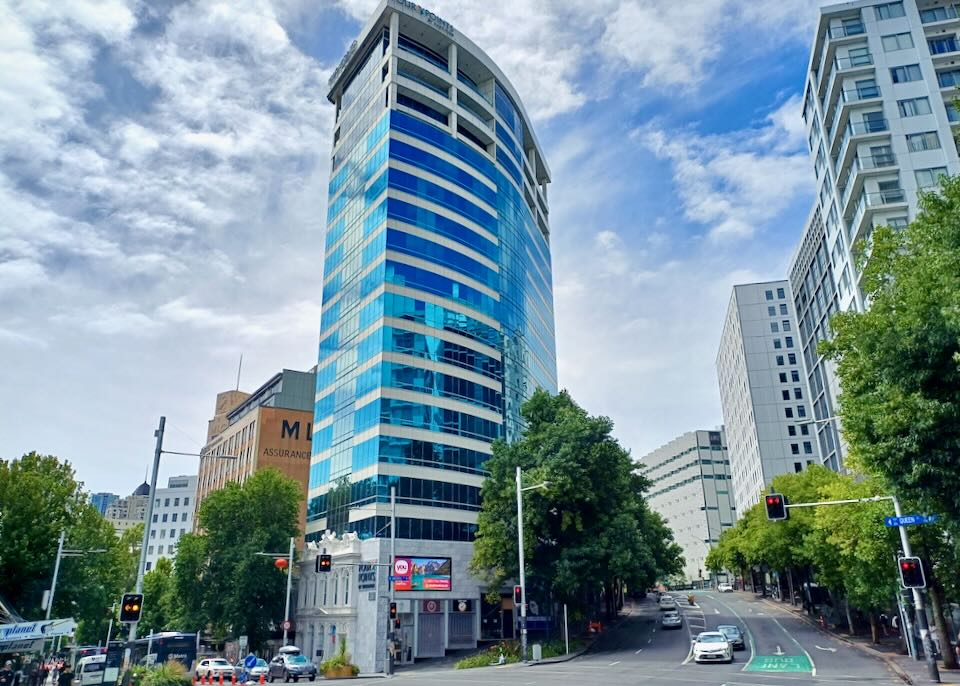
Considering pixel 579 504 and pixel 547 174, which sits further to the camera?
pixel 547 174

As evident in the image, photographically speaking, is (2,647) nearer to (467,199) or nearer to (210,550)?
(210,550)

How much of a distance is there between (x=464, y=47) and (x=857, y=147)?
4059cm

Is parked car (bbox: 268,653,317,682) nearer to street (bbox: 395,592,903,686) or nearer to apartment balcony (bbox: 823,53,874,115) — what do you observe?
street (bbox: 395,592,903,686)

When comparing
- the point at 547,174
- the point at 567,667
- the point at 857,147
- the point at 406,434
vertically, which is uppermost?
the point at 547,174

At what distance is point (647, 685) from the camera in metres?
24.7

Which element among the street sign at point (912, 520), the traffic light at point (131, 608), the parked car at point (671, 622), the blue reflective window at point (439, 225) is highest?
the blue reflective window at point (439, 225)

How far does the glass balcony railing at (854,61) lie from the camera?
200 feet

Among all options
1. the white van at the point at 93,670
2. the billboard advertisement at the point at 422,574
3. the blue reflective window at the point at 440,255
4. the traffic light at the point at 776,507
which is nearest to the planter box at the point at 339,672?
the billboard advertisement at the point at 422,574

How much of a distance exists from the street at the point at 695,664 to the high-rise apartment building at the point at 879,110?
18050 millimetres

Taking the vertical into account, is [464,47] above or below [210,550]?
above

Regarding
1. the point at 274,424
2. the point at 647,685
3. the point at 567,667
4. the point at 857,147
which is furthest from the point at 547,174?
the point at 647,685

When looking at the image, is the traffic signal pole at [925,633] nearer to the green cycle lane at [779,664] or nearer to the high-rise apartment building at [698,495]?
the green cycle lane at [779,664]

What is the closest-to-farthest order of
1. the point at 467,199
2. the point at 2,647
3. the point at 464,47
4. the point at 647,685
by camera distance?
the point at 647,685
the point at 2,647
the point at 467,199
the point at 464,47

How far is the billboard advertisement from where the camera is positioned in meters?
50.9
